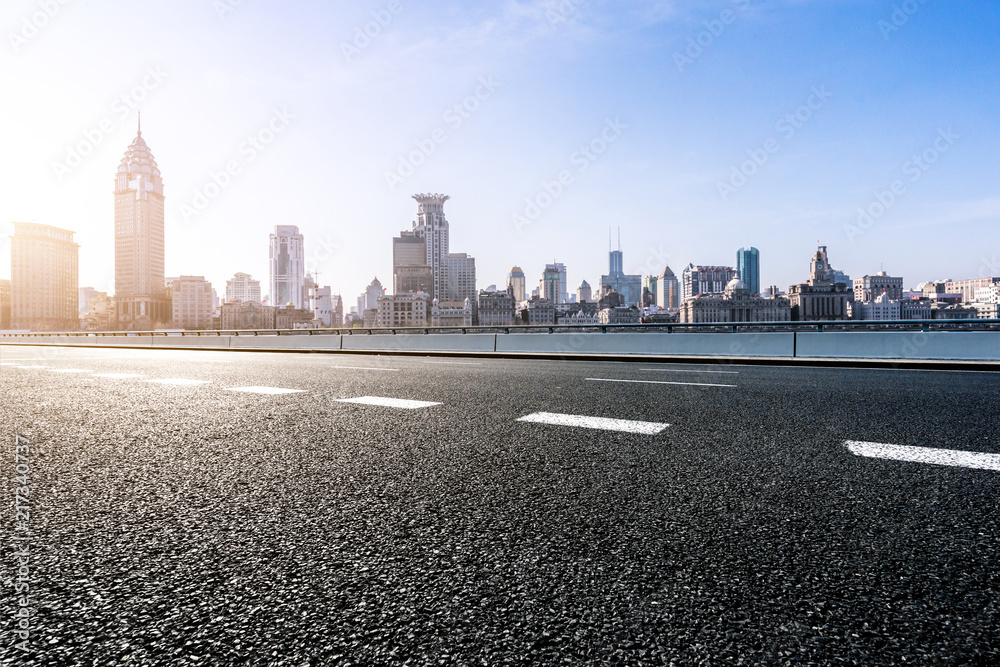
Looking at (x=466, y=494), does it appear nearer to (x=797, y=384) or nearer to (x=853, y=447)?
(x=853, y=447)

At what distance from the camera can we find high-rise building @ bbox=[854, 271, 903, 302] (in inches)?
3398

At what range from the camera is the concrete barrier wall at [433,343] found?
2139cm

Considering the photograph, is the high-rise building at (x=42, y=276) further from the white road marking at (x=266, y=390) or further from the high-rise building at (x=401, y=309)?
the white road marking at (x=266, y=390)

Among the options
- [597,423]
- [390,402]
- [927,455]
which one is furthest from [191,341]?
[927,455]

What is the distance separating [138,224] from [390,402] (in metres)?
206

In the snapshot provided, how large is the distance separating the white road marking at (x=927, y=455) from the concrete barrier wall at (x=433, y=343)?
17.0 metres

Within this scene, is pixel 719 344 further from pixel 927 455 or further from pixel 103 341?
pixel 103 341

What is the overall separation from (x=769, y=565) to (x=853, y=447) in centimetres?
275

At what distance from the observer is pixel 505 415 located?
19.8ft

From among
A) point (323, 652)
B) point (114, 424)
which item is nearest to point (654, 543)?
point (323, 652)

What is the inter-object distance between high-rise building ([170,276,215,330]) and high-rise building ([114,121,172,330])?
43.1 ft

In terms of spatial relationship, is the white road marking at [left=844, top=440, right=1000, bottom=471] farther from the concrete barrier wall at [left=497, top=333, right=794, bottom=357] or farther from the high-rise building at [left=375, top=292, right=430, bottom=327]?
the high-rise building at [left=375, top=292, right=430, bottom=327]

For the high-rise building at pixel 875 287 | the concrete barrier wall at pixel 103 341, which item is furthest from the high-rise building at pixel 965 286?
the concrete barrier wall at pixel 103 341
